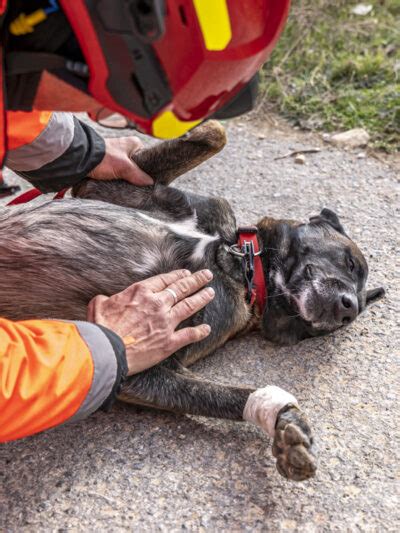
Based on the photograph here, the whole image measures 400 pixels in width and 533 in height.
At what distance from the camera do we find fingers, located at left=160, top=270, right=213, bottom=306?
11.4ft

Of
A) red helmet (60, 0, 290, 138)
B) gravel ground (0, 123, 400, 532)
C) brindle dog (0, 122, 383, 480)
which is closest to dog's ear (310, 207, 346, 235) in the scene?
brindle dog (0, 122, 383, 480)

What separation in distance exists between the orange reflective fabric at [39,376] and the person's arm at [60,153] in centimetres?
130

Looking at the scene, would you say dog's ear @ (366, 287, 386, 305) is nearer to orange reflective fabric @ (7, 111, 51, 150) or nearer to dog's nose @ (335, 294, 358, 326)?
dog's nose @ (335, 294, 358, 326)

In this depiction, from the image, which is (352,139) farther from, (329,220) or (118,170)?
(118,170)

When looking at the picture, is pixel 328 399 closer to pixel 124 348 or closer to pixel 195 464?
pixel 195 464

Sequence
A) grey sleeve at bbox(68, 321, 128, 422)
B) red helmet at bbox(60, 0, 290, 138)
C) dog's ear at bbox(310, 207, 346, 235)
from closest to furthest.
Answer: red helmet at bbox(60, 0, 290, 138), grey sleeve at bbox(68, 321, 128, 422), dog's ear at bbox(310, 207, 346, 235)

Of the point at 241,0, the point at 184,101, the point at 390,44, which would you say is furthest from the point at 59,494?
the point at 390,44

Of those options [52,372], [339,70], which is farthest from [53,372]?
[339,70]

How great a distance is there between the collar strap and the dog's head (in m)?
0.08

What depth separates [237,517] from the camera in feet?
9.55

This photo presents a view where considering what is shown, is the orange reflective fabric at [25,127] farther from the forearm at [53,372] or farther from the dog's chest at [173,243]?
the forearm at [53,372]

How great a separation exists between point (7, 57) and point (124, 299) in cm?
131

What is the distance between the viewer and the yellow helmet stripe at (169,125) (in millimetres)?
2598

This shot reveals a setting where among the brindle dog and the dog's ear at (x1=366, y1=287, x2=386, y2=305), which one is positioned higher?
the brindle dog
